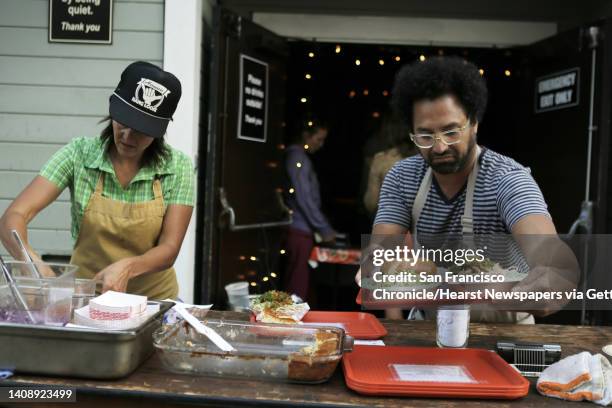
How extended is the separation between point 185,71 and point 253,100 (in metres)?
0.88

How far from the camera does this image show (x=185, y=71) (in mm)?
3984

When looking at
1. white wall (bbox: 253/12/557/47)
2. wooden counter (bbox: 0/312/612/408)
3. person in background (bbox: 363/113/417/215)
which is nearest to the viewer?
wooden counter (bbox: 0/312/612/408)

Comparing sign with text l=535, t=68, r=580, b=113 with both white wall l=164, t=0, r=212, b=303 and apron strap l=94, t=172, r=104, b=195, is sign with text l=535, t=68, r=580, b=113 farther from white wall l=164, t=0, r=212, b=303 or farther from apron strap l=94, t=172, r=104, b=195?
apron strap l=94, t=172, r=104, b=195

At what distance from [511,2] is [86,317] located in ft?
15.6

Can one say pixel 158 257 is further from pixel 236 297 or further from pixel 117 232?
pixel 236 297

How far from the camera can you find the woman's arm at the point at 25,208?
2.42 meters

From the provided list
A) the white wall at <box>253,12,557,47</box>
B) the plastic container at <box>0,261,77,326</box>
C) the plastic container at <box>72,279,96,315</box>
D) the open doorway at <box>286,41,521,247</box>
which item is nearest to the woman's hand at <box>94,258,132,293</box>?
the plastic container at <box>72,279,96,315</box>

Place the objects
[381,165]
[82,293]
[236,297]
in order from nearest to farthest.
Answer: [82,293], [236,297], [381,165]

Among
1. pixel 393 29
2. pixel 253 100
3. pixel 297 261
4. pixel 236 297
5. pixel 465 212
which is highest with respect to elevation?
pixel 393 29

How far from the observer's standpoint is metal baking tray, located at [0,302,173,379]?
1.54 metres

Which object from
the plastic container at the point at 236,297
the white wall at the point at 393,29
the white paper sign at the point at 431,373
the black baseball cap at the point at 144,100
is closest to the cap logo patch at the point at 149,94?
the black baseball cap at the point at 144,100

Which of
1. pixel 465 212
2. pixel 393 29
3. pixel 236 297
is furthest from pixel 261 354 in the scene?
pixel 393 29

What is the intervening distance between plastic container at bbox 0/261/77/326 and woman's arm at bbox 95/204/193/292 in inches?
16.0

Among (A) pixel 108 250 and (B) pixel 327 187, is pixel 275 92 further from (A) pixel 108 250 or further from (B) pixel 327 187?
(B) pixel 327 187
